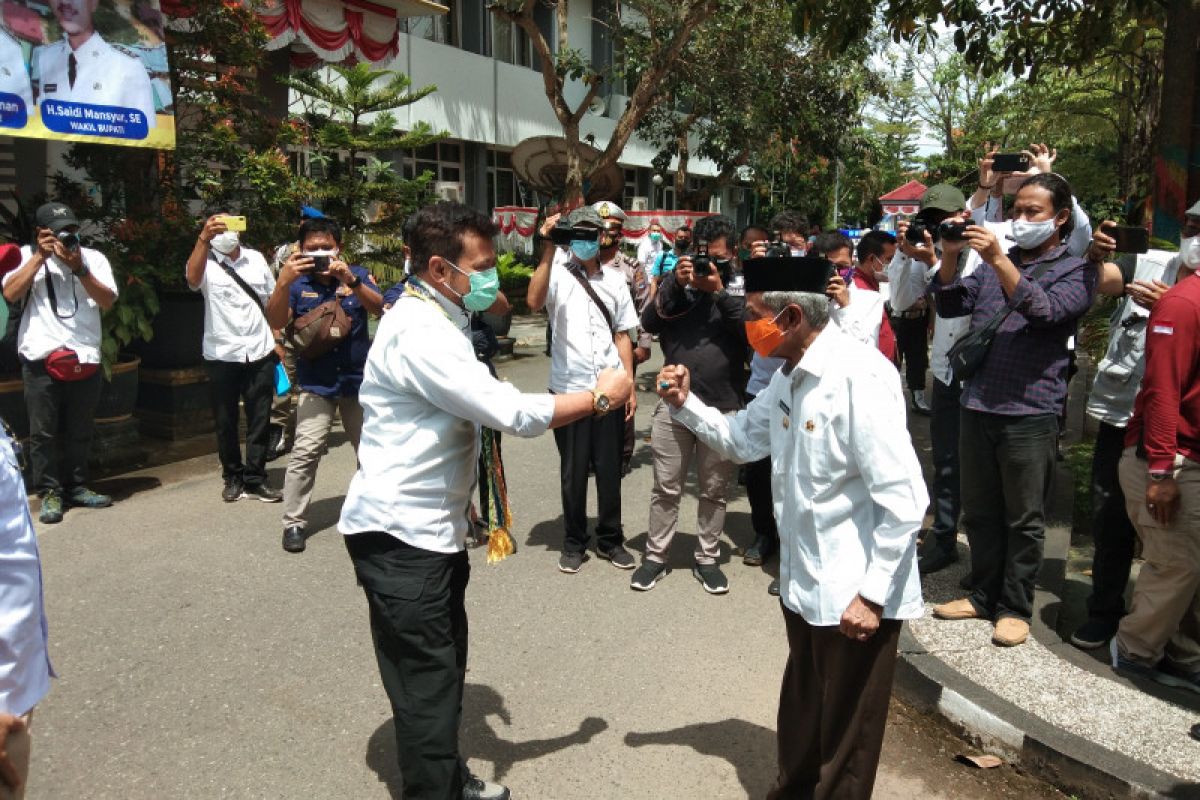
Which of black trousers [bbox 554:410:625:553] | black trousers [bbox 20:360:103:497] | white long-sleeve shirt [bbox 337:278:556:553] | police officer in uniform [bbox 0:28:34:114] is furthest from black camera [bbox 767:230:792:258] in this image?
police officer in uniform [bbox 0:28:34:114]

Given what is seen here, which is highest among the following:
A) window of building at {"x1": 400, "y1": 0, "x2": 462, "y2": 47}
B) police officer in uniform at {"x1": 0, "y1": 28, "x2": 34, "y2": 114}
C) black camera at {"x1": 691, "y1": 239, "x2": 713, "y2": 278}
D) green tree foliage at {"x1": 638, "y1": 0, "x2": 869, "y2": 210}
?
window of building at {"x1": 400, "y1": 0, "x2": 462, "y2": 47}

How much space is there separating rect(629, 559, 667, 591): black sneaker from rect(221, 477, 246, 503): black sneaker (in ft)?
10.2

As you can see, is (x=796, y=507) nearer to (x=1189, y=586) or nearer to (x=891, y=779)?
(x=891, y=779)

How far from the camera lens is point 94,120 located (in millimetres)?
7324

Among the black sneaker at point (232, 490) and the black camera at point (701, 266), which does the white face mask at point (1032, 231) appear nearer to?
the black camera at point (701, 266)

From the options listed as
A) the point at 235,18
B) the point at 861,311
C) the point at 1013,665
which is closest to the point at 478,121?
the point at 235,18

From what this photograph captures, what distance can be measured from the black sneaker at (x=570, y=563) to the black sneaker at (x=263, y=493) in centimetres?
238

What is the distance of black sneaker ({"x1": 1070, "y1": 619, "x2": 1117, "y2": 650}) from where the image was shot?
4.16 m

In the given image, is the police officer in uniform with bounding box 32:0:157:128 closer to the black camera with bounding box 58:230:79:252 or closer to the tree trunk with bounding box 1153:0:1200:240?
the black camera with bounding box 58:230:79:252

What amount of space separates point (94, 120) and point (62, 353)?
8.26 feet

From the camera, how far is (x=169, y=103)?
788 cm

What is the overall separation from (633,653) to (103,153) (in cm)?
702

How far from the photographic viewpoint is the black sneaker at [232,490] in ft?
20.9

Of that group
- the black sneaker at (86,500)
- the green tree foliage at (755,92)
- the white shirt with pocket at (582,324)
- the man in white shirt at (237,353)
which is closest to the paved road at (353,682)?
the black sneaker at (86,500)
